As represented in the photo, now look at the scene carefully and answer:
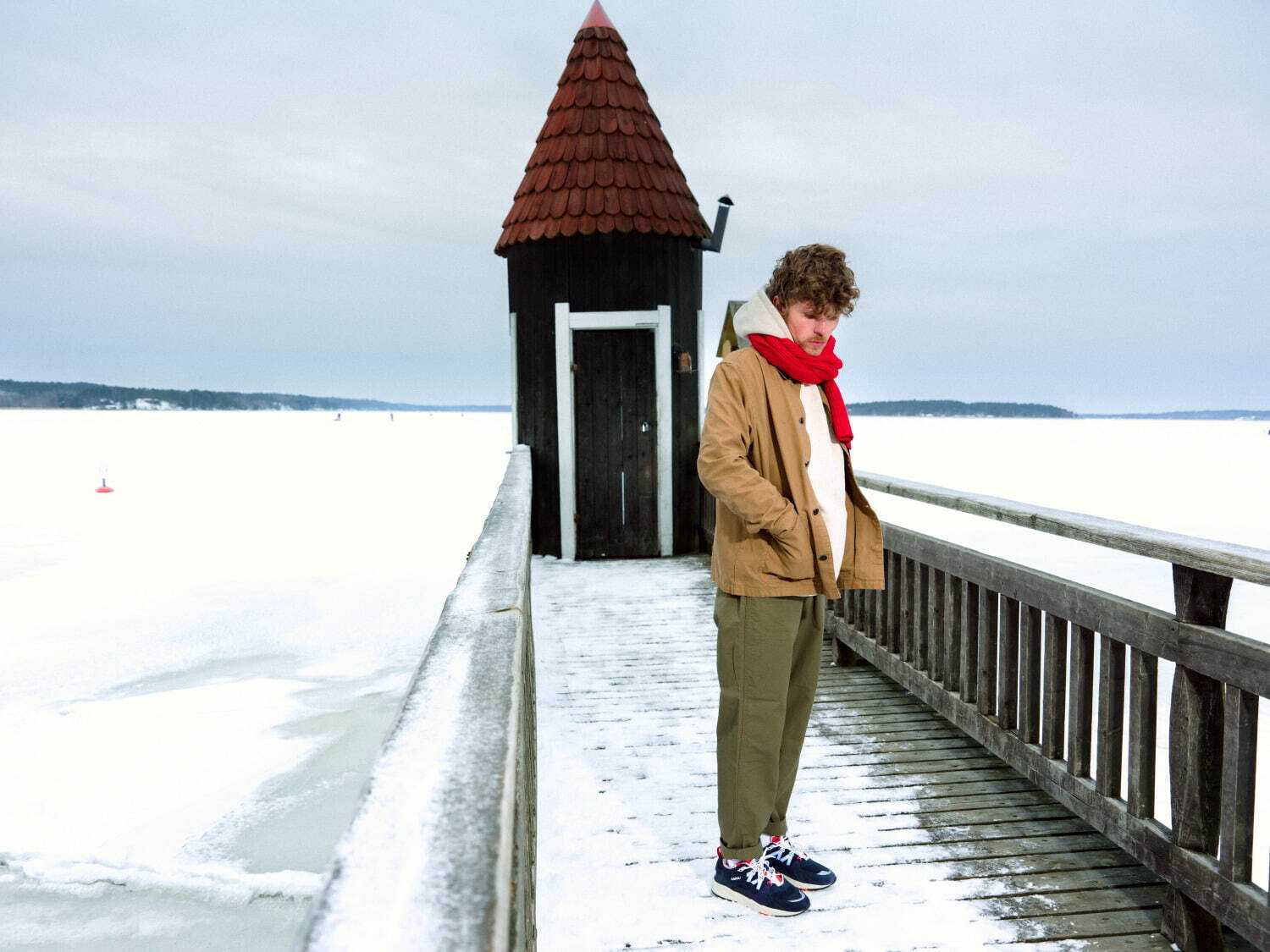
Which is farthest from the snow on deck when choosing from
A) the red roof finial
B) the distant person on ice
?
the red roof finial

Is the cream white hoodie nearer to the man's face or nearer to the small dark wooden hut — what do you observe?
the man's face

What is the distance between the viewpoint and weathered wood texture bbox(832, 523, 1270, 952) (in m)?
2.16

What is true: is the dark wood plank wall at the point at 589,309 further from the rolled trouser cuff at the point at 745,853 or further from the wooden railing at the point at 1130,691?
the rolled trouser cuff at the point at 745,853

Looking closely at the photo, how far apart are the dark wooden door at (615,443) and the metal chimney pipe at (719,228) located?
114 centimetres

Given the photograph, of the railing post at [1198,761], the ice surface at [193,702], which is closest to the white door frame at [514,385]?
the ice surface at [193,702]

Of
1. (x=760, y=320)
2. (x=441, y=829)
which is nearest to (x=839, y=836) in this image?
(x=760, y=320)

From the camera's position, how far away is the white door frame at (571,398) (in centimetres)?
771

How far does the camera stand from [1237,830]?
215 cm

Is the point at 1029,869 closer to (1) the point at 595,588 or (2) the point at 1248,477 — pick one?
(1) the point at 595,588

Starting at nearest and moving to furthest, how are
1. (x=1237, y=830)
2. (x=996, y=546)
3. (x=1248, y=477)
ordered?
1. (x=1237, y=830)
2. (x=996, y=546)
3. (x=1248, y=477)

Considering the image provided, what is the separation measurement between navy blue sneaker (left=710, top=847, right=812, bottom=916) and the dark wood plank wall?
18.3ft

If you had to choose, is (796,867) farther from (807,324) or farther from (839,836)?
(807,324)

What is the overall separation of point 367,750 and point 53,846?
6.05 feet

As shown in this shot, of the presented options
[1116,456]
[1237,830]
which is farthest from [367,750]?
[1116,456]
